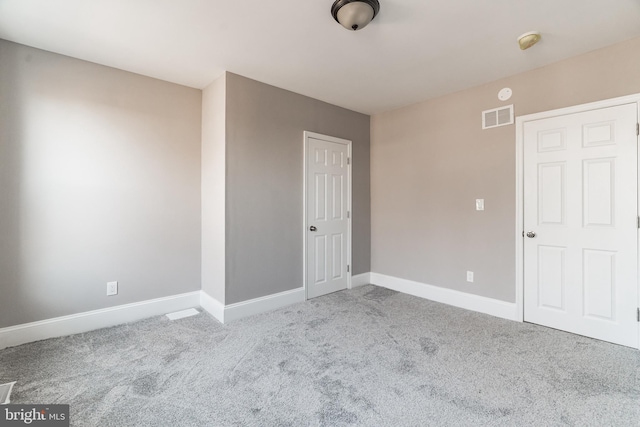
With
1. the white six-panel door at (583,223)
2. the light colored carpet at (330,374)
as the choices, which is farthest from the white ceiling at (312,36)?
the light colored carpet at (330,374)

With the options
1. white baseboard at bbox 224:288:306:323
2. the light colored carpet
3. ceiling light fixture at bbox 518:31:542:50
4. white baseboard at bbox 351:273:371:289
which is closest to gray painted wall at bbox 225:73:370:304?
white baseboard at bbox 224:288:306:323

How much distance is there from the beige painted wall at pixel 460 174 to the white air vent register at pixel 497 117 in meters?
0.06

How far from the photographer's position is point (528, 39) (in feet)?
7.73

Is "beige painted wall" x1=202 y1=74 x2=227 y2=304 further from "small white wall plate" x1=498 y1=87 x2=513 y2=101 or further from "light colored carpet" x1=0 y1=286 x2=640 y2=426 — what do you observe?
"small white wall plate" x1=498 y1=87 x2=513 y2=101

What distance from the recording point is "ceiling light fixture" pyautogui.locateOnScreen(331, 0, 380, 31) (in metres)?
1.93

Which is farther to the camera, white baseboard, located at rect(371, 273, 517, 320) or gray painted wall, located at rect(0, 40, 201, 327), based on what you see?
white baseboard, located at rect(371, 273, 517, 320)

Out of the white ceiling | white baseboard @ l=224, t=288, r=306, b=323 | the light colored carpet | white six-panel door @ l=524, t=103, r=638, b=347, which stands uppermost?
the white ceiling

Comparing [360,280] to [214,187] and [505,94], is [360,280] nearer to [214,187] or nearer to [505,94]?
[214,187]

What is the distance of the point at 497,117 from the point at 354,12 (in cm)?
213

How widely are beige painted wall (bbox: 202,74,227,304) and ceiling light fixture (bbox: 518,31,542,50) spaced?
2728 millimetres

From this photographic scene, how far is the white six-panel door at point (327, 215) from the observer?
12.4ft

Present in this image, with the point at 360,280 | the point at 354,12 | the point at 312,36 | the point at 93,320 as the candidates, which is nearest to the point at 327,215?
the point at 360,280

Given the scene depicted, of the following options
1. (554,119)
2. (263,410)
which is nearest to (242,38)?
(263,410)

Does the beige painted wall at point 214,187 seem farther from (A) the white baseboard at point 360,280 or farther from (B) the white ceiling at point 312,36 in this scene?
(A) the white baseboard at point 360,280
